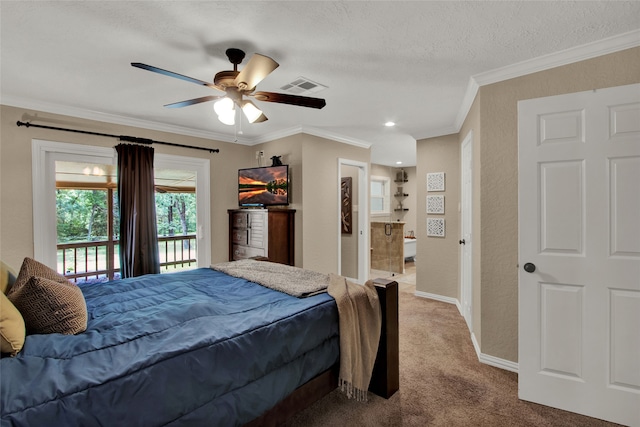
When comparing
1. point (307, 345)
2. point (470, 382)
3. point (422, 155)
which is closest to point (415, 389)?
point (470, 382)

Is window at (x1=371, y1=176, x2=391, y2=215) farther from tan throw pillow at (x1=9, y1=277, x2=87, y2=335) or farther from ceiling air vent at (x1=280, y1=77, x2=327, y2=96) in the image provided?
tan throw pillow at (x1=9, y1=277, x2=87, y2=335)

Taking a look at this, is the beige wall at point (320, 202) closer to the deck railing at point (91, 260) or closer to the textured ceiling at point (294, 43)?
the textured ceiling at point (294, 43)

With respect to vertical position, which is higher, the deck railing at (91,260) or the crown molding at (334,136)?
the crown molding at (334,136)

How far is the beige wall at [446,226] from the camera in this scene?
4172 millimetres

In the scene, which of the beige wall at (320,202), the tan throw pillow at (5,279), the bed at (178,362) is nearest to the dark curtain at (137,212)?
the bed at (178,362)

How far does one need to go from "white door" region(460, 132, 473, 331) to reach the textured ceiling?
590 mm

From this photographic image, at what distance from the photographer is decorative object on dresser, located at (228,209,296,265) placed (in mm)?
4035

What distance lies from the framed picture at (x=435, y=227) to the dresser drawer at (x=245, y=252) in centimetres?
236

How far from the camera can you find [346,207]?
5.45m

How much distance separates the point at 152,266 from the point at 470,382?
3.56 metres

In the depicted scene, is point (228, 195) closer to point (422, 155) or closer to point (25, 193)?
point (25, 193)

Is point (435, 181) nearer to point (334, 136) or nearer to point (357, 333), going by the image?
point (334, 136)

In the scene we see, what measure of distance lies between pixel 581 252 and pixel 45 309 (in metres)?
3.00

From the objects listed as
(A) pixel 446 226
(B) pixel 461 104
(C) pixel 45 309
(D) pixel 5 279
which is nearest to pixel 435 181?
(A) pixel 446 226
